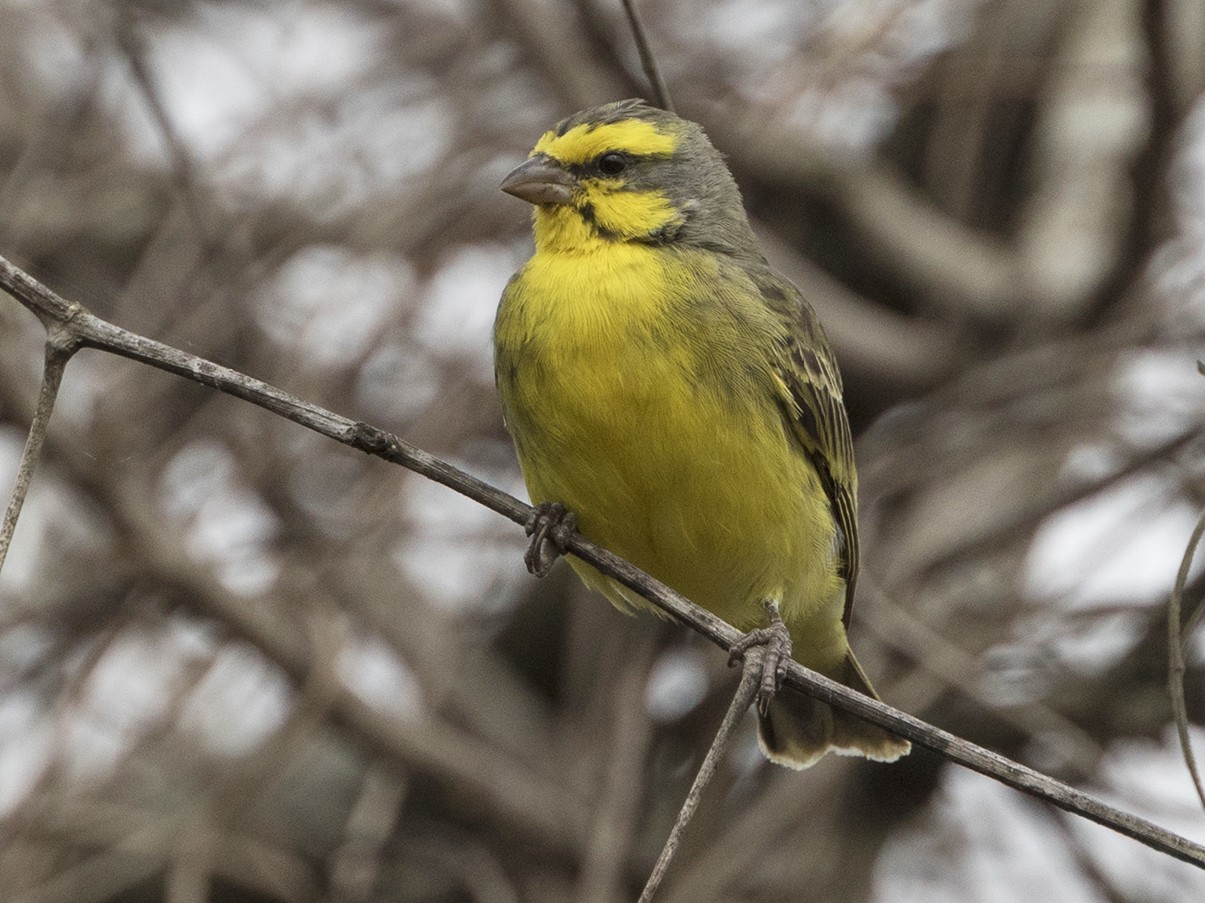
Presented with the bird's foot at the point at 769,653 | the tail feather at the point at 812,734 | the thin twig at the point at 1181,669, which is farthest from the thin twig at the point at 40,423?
the tail feather at the point at 812,734

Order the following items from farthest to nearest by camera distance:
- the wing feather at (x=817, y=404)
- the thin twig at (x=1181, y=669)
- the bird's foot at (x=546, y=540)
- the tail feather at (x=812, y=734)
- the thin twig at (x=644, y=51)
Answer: the tail feather at (x=812, y=734) < the wing feather at (x=817, y=404) < the bird's foot at (x=546, y=540) < the thin twig at (x=644, y=51) < the thin twig at (x=1181, y=669)

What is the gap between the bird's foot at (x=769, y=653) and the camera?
3.30 m

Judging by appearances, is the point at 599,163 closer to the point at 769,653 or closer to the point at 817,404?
the point at 817,404

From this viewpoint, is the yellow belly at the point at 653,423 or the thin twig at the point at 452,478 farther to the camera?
the yellow belly at the point at 653,423

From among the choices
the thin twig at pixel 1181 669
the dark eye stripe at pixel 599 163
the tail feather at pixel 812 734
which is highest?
the dark eye stripe at pixel 599 163

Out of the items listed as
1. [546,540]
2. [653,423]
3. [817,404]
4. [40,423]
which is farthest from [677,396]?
[40,423]

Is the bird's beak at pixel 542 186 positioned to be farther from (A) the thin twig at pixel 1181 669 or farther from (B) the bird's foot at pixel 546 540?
(A) the thin twig at pixel 1181 669

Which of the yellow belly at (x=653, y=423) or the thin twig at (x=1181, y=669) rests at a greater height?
the yellow belly at (x=653, y=423)

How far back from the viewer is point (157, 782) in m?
5.62

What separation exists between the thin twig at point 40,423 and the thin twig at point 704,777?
1.03 m

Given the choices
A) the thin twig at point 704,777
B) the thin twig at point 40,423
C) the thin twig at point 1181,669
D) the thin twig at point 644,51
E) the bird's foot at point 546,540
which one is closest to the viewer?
the thin twig at point 40,423

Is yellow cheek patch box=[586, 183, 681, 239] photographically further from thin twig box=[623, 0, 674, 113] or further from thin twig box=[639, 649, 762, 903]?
thin twig box=[639, 649, 762, 903]

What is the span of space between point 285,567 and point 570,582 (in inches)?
50.9

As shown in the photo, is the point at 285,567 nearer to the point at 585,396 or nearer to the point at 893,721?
the point at 585,396
